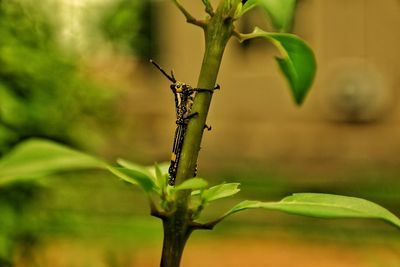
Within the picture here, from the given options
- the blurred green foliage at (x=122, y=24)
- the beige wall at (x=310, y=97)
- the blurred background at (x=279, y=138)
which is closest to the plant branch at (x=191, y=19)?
the blurred green foliage at (x=122, y=24)

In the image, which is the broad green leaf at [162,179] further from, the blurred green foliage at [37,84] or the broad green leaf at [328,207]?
the blurred green foliage at [37,84]

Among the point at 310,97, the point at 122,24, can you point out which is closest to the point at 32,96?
the point at 122,24

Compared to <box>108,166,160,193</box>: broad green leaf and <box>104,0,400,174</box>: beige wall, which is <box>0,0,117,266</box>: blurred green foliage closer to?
<box>108,166,160,193</box>: broad green leaf

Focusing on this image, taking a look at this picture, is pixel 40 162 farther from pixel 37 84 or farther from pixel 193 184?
pixel 37 84

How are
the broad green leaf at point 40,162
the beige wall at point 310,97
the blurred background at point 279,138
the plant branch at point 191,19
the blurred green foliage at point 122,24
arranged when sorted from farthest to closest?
the beige wall at point 310,97, the blurred background at point 279,138, the blurred green foliage at point 122,24, the plant branch at point 191,19, the broad green leaf at point 40,162

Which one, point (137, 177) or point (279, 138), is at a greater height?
point (279, 138)

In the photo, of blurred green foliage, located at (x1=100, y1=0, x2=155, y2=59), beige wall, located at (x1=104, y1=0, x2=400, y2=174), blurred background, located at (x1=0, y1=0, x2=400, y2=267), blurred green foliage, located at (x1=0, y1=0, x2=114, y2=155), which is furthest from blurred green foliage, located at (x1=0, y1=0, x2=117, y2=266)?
beige wall, located at (x1=104, y1=0, x2=400, y2=174)

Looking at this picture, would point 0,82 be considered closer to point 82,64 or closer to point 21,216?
point 21,216
